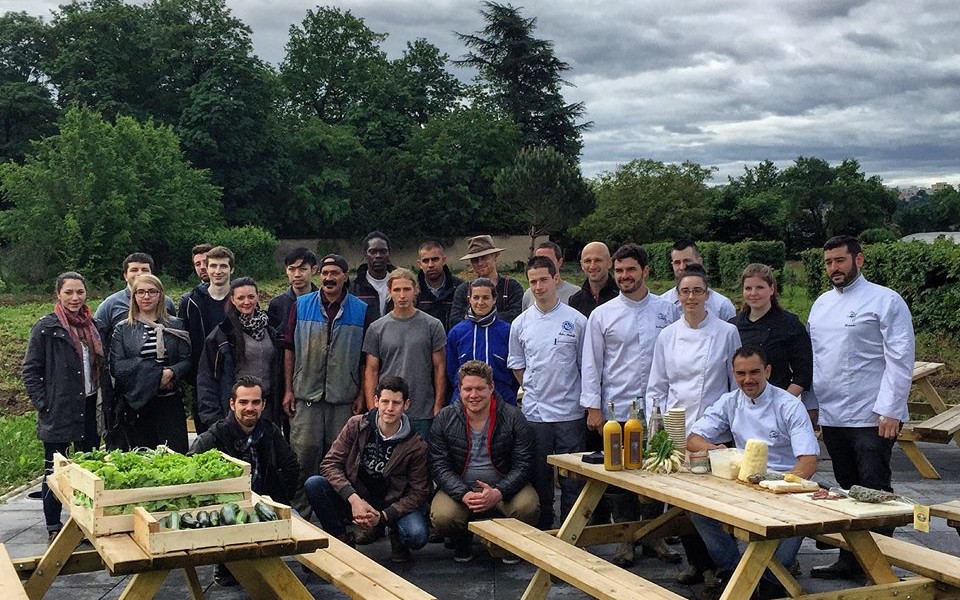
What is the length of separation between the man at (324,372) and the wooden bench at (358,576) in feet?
5.78

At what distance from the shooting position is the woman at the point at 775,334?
592 cm

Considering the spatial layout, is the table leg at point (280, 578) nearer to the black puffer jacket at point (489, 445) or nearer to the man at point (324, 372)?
the black puffer jacket at point (489, 445)

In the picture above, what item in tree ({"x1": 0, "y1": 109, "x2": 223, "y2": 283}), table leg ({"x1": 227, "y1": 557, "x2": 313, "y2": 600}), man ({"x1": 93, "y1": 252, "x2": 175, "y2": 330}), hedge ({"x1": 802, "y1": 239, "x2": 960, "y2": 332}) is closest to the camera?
table leg ({"x1": 227, "y1": 557, "x2": 313, "y2": 600})

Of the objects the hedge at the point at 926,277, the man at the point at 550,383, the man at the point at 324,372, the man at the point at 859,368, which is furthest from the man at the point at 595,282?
the hedge at the point at 926,277

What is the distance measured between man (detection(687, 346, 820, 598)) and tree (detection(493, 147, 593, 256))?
1543 inches

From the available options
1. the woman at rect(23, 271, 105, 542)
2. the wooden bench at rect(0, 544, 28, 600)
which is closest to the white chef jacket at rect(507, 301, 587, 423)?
the woman at rect(23, 271, 105, 542)

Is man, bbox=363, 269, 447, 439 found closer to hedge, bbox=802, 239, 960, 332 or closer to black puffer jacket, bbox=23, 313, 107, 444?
black puffer jacket, bbox=23, 313, 107, 444

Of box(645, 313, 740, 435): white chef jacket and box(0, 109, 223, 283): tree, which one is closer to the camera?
box(645, 313, 740, 435): white chef jacket

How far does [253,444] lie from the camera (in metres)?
5.66

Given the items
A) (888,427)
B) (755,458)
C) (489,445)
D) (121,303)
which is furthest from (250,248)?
(755,458)

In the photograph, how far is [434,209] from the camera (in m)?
52.1

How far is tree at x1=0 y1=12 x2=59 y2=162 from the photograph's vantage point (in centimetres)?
4688

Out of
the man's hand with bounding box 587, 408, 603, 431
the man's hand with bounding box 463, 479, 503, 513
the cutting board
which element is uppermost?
the man's hand with bounding box 587, 408, 603, 431

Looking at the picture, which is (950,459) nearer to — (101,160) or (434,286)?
(434,286)
